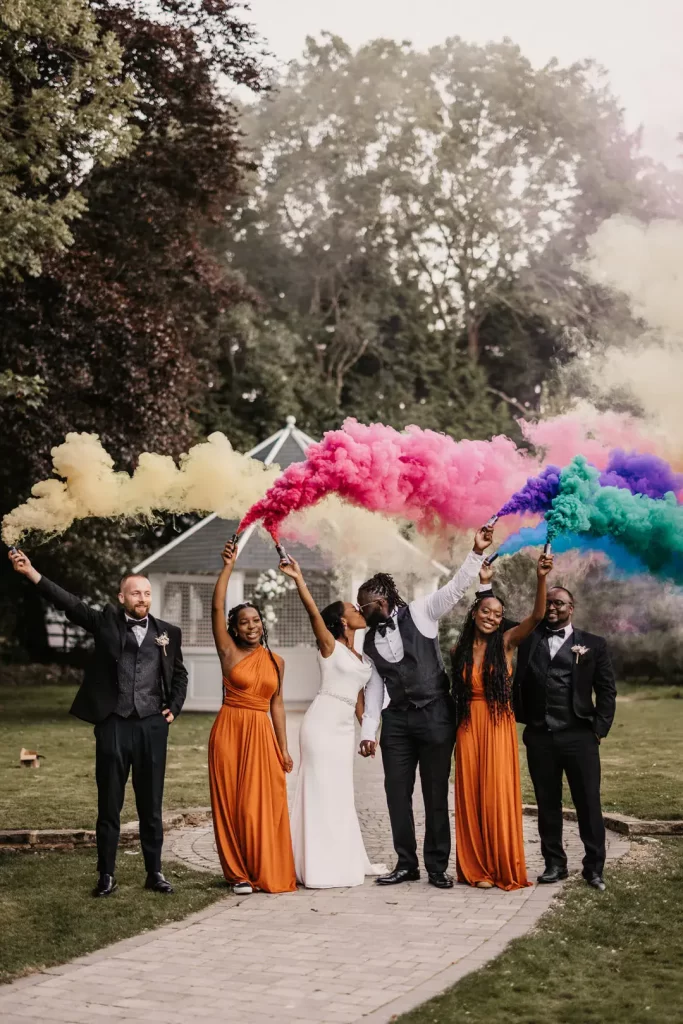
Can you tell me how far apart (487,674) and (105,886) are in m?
3.04

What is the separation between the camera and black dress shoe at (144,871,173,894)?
8648mm

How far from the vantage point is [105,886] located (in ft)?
28.0

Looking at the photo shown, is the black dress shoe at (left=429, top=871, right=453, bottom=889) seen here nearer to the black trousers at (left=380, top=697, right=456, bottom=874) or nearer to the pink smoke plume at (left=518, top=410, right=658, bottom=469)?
the black trousers at (left=380, top=697, right=456, bottom=874)

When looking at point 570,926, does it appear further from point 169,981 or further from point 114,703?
point 114,703

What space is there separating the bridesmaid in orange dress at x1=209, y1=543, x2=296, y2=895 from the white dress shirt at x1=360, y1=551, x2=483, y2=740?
684 millimetres

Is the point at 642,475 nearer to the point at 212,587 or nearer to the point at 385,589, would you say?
the point at 385,589

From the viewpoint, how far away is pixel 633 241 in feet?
43.6

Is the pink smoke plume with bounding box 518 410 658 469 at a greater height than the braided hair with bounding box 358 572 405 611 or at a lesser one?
greater

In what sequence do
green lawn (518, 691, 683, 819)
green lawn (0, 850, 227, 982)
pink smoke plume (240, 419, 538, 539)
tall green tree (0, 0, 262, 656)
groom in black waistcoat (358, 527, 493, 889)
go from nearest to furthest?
green lawn (0, 850, 227, 982) → groom in black waistcoat (358, 527, 493, 889) → pink smoke plume (240, 419, 538, 539) → green lawn (518, 691, 683, 819) → tall green tree (0, 0, 262, 656)

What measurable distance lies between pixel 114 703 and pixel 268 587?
596 inches

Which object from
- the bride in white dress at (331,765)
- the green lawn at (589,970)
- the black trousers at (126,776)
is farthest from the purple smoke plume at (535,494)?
the black trousers at (126,776)

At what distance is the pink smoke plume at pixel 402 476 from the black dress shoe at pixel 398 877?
2.79 m

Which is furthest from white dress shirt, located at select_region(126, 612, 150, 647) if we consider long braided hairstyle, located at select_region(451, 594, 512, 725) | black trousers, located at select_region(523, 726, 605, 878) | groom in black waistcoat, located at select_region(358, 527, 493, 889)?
black trousers, located at select_region(523, 726, 605, 878)

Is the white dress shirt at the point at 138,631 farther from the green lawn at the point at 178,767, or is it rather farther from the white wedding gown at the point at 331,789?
the green lawn at the point at 178,767
